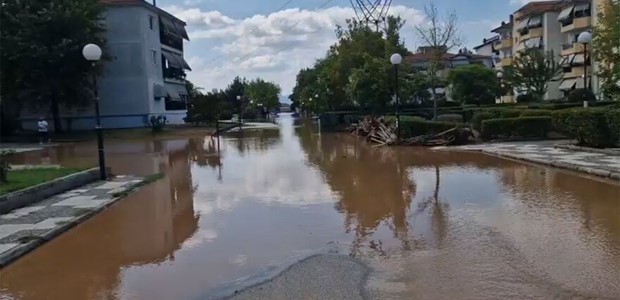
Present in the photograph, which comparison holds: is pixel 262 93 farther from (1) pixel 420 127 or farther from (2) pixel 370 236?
(2) pixel 370 236

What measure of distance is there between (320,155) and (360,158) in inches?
96.0

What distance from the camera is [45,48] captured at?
37.5 m

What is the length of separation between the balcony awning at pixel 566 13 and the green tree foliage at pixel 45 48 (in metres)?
42.8

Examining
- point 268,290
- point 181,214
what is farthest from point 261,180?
point 268,290

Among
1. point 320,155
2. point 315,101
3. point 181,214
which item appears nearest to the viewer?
point 181,214

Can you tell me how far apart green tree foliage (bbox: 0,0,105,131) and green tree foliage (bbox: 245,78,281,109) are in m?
62.9

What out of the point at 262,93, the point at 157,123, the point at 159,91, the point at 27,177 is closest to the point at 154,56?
the point at 159,91

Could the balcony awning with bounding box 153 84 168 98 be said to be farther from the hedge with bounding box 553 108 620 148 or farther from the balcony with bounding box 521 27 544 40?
the balcony with bounding box 521 27 544 40

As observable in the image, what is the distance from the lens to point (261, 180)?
49.5 feet

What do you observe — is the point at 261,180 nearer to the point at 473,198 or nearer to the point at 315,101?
the point at 473,198

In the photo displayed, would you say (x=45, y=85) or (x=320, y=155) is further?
(x=45, y=85)

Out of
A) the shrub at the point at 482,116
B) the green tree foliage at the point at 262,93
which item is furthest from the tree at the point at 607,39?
the green tree foliage at the point at 262,93

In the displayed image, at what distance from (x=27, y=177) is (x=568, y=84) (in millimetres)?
53876

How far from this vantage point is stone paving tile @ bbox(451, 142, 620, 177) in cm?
1398
